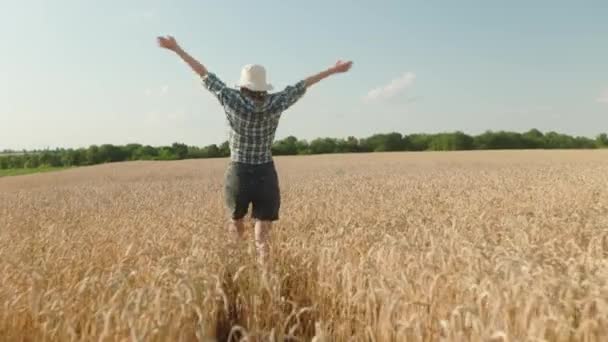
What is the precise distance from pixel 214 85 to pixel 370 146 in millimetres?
64952

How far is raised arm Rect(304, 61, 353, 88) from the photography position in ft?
15.4

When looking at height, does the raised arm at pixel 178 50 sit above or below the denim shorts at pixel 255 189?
above

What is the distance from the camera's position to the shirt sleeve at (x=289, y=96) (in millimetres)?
4453

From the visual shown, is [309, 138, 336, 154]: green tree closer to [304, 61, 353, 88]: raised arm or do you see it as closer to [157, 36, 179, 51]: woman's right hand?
[304, 61, 353, 88]: raised arm

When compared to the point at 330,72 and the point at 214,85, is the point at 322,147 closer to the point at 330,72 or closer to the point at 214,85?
the point at 330,72

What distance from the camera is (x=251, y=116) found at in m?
4.43

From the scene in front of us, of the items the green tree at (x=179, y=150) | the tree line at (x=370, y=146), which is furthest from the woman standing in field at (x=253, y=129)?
the green tree at (x=179, y=150)

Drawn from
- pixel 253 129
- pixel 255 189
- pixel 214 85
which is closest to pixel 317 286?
pixel 255 189

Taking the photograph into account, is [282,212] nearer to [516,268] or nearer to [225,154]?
[516,268]

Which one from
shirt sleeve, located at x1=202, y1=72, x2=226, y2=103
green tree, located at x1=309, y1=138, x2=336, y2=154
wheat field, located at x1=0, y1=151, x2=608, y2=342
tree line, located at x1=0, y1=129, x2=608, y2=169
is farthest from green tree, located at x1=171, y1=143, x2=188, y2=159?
shirt sleeve, located at x1=202, y1=72, x2=226, y2=103

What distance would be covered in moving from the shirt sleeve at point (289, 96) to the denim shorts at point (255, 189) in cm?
64

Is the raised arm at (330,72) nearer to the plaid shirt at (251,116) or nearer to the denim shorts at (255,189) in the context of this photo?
the plaid shirt at (251,116)

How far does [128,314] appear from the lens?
7.41 feet

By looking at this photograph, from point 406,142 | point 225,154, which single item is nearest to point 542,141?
point 406,142
